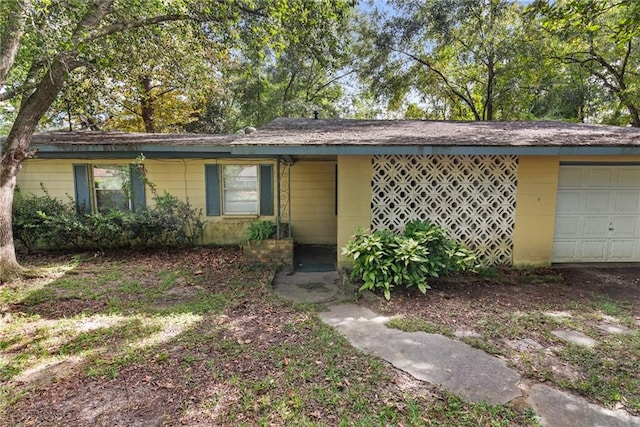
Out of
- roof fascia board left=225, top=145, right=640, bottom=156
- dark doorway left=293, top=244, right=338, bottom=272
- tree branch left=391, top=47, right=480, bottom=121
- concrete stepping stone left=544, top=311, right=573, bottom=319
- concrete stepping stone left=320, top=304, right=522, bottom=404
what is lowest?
concrete stepping stone left=320, top=304, right=522, bottom=404

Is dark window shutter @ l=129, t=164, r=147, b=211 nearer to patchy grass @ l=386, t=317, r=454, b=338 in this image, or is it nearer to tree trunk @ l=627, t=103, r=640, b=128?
patchy grass @ l=386, t=317, r=454, b=338

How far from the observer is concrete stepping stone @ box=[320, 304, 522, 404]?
9.89ft

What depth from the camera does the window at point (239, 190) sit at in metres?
8.70

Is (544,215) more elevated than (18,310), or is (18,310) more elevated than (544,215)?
(544,215)

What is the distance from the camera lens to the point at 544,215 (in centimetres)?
640

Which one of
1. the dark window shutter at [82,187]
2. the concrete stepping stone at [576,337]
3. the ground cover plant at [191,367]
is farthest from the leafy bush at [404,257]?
the dark window shutter at [82,187]

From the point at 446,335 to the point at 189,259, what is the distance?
5916 millimetres

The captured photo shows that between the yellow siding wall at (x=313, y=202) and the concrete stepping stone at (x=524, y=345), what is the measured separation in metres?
5.64

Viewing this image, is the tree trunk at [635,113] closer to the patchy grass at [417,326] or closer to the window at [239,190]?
the window at [239,190]

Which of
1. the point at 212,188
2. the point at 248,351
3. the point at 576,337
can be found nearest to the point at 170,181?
the point at 212,188

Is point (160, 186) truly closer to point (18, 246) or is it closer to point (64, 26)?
point (18, 246)

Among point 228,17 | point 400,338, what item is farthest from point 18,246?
point 400,338

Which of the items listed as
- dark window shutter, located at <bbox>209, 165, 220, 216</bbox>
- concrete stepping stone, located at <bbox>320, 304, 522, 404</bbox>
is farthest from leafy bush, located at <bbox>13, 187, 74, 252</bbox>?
concrete stepping stone, located at <bbox>320, 304, 522, 404</bbox>

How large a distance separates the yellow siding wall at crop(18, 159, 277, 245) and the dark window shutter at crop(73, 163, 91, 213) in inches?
4.6
